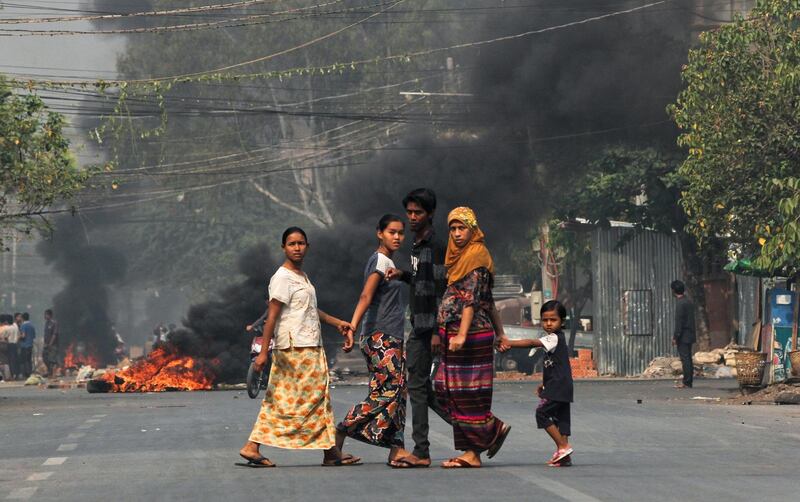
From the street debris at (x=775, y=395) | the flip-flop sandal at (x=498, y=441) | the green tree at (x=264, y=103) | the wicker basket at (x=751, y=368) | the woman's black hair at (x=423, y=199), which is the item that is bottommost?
the flip-flop sandal at (x=498, y=441)

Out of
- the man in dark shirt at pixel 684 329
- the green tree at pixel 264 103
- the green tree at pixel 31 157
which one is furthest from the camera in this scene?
the green tree at pixel 264 103

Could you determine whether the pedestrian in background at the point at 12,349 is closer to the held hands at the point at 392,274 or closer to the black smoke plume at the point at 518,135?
the black smoke plume at the point at 518,135

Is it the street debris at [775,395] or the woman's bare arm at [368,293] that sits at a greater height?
the woman's bare arm at [368,293]

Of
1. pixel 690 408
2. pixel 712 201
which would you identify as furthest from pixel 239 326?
pixel 690 408

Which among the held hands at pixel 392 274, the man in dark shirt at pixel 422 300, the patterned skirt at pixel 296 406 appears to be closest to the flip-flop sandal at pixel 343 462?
the patterned skirt at pixel 296 406

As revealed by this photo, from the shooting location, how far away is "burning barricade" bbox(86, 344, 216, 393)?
91.2 ft

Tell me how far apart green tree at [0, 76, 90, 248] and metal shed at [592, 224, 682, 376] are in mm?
14186

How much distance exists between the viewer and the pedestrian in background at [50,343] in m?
42.0

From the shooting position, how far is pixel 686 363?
83.4ft

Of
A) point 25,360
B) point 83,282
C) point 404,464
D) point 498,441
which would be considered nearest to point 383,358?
point 404,464

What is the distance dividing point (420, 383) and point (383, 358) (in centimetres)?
31

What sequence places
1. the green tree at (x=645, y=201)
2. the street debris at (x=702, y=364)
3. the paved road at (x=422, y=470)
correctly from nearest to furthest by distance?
the paved road at (x=422, y=470)
the street debris at (x=702, y=364)
the green tree at (x=645, y=201)

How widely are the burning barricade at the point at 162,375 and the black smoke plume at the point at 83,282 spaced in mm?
29175

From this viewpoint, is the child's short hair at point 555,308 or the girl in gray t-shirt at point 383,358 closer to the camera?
the girl in gray t-shirt at point 383,358
